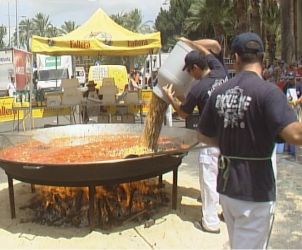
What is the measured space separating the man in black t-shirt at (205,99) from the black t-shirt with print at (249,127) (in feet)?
4.79

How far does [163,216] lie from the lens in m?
5.24

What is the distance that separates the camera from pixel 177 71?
4.50 metres

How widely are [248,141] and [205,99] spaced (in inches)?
64.5

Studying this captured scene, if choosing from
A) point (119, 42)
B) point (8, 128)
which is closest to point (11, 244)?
point (119, 42)

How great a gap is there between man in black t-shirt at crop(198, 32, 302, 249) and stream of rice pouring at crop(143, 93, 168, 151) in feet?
6.65

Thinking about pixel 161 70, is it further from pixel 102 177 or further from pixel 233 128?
pixel 233 128

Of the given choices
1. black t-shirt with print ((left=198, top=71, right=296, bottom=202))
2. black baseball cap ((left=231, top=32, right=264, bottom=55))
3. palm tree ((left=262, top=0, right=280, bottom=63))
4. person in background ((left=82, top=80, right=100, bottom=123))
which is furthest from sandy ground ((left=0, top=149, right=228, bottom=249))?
palm tree ((left=262, top=0, right=280, bottom=63))

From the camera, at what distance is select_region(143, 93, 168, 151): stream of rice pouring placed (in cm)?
492

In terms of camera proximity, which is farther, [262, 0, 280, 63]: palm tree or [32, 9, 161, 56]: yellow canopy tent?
[262, 0, 280, 63]: palm tree

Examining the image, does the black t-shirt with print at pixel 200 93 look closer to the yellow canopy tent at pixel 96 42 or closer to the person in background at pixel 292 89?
the person in background at pixel 292 89

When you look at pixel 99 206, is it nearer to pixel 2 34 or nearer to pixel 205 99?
pixel 205 99

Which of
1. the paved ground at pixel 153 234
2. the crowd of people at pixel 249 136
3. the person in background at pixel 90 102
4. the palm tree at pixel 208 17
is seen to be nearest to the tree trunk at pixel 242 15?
the person in background at pixel 90 102

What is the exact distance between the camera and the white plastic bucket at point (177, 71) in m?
4.50

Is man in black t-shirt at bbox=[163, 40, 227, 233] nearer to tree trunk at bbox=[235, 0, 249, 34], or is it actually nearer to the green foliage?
tree trunk at bbox=[235, 0, 249, 34]
